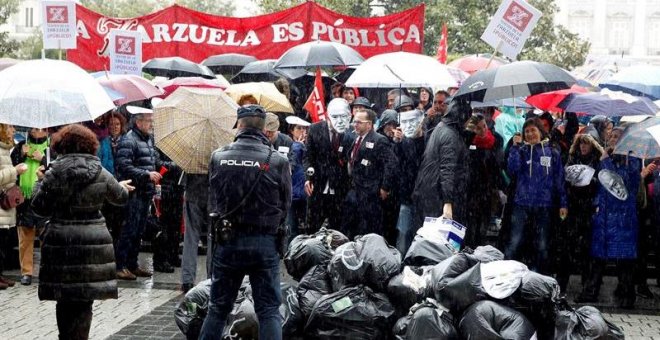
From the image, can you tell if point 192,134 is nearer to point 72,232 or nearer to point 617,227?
point 72,232

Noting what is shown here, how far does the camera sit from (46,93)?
8086 millimetres

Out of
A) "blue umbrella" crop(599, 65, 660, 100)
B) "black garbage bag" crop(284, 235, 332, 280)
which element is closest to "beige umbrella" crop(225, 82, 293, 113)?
"black garbage bag" crop(284, 235, 332, 280)

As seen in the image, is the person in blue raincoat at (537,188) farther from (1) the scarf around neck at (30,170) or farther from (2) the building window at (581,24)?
(2) the building window at (581,24)

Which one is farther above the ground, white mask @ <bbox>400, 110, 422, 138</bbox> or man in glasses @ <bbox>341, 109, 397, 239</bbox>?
white mask @ <bbox>400, 110, 422, 138</bbox>

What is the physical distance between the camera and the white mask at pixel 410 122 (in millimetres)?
11003

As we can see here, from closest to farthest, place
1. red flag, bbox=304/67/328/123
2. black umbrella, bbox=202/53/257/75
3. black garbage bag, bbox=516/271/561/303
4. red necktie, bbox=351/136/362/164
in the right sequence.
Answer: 1. black garbage bag, bbox=516/271/561/303
2. red necktie, bbox=351/136/362/164
3. red flag, bbox=304/67/328/123
4. black umbrella, bbox=202/53/257/75

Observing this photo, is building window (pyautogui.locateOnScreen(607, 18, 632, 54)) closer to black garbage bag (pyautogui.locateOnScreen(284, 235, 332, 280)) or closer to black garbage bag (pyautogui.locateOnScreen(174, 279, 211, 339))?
black garbage bag (pyautogui.locateOnScreen(284, 235, 332, 280))

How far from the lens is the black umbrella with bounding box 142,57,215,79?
16.1 meters

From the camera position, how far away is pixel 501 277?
763cm

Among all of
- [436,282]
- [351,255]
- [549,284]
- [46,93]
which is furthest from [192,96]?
[549,284]

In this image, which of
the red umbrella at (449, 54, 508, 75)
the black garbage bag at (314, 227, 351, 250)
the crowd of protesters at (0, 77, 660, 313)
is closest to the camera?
the black garbage bag at (314, 227, 351, 250)

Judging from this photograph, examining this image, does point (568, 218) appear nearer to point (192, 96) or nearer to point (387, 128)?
point (387, 128)

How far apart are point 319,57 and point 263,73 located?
8.11ft

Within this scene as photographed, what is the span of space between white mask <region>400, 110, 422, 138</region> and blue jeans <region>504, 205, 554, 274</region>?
1396 millimetres
